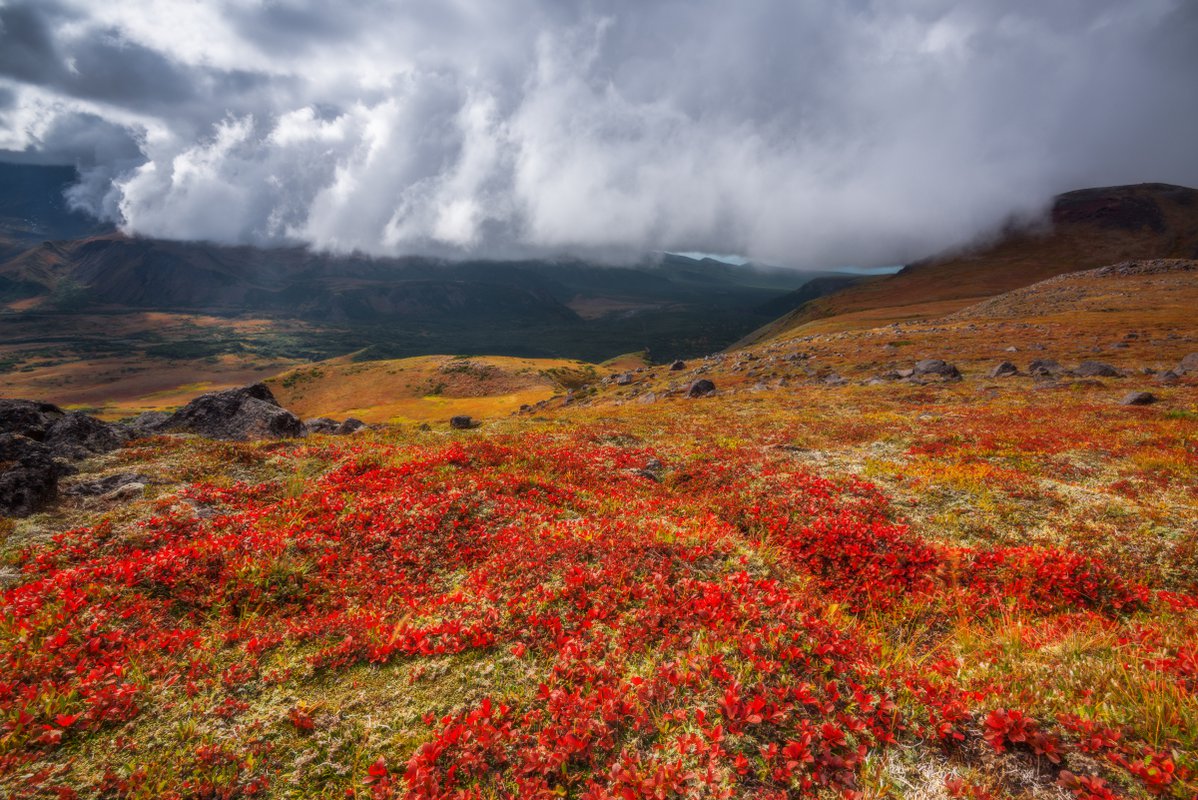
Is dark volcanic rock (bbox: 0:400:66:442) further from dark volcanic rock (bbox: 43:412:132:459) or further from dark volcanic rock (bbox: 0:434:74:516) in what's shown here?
dark volcanic rock (bbox: 0:434:74:516)

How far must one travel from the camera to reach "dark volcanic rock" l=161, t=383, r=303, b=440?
2927cm

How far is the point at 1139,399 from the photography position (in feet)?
104

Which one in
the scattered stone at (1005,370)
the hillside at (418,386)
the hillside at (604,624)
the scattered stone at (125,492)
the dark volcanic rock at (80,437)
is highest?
the dark volcanic rock at (80,437)

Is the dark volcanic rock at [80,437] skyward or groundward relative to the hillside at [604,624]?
skyward

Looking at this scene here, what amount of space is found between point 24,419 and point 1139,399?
63.1 meters

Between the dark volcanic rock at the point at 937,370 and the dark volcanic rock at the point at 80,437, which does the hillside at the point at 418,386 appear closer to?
the dark volcanic rock at the point at 937,370

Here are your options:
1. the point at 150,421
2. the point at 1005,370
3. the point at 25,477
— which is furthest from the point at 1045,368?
the point at 150,421

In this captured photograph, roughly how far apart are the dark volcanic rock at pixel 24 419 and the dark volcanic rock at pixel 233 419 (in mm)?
7491

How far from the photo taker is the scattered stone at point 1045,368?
49.0 m

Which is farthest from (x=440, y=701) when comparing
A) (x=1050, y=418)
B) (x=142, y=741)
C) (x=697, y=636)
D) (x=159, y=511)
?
(x=1050, y=418)

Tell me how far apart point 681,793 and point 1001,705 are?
4.47 m

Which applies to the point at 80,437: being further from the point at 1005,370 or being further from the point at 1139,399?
the point at 1005,370

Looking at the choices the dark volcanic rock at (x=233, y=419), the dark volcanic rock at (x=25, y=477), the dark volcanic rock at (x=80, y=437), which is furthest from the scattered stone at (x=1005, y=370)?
the dark volcanic rock at (x=80, y=437)

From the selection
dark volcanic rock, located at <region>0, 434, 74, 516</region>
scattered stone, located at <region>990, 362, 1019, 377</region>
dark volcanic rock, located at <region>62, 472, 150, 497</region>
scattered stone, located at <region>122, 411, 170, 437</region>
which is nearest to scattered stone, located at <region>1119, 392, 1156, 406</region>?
scattered stone, located at <region>990, 362, 1019, 377</region>
